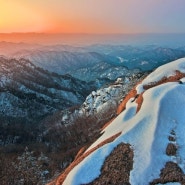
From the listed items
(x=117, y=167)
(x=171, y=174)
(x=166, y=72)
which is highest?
(x=166, y=72)

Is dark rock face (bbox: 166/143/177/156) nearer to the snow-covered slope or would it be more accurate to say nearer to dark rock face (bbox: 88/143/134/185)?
the snow-covered slope

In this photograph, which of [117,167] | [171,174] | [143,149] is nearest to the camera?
[171,174]

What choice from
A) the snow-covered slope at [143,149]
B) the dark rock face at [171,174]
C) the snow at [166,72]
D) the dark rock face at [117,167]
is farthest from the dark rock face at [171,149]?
the snow at [166,72]

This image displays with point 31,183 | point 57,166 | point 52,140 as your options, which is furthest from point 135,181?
point 52,140

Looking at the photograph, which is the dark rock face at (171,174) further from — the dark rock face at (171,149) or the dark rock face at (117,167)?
the dark rock face at (117,167)

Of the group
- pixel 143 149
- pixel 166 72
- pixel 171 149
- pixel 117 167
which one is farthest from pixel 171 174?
pixel 166 72

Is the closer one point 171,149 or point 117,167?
point 117,167

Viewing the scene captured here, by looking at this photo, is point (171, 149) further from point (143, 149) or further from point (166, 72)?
point (166, 72)

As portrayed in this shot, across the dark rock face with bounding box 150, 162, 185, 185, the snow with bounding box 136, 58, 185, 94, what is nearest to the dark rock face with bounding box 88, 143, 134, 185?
the dark rock face with bounding box 150, 162, 185, 185

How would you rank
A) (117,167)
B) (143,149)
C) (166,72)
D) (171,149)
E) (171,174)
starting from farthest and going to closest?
1. (166,72)
2. (171,149)
3. (143,149)
4. (117,167)
5. (171,174)
